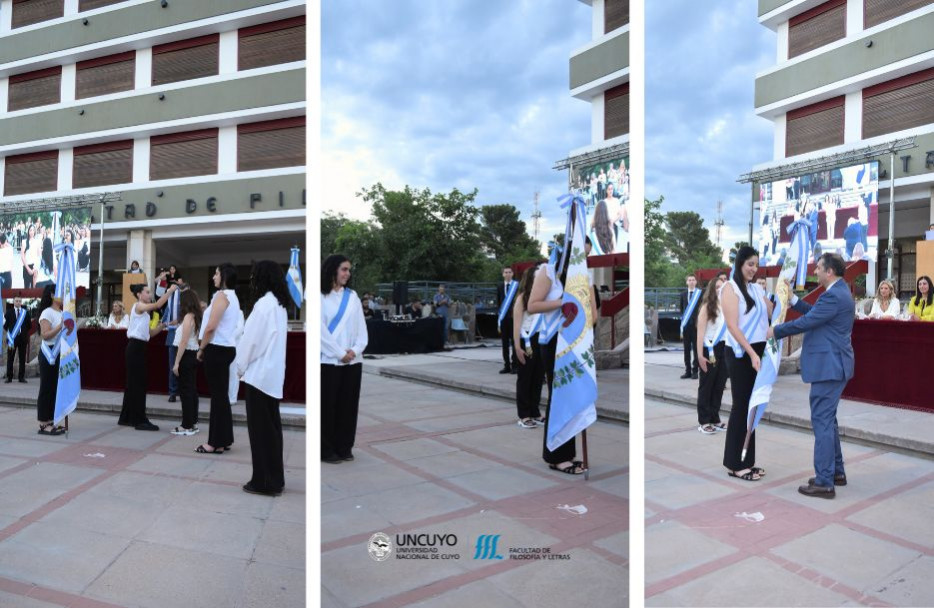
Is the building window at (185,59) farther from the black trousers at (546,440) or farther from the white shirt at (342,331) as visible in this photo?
the black trousers at (546,440)

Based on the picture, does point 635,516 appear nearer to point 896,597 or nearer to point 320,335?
point 896,597

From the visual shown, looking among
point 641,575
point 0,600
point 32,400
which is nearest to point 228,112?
point 32,400

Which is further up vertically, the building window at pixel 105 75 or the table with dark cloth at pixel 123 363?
the building window at pixel 105 75

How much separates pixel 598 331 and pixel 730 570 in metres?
1.01

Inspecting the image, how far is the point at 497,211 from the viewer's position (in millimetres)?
2006

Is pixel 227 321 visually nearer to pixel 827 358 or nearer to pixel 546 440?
pixel 546 440

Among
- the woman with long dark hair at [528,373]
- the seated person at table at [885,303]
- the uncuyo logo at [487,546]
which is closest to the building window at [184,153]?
the woman with long dark hair at [528,373]

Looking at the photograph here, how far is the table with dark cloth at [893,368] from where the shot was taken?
9.07 feet

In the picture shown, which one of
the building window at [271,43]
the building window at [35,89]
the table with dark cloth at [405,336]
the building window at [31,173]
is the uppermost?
the building window at [271,43]

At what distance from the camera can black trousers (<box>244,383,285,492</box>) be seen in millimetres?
2191

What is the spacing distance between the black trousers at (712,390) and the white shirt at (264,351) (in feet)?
6.20

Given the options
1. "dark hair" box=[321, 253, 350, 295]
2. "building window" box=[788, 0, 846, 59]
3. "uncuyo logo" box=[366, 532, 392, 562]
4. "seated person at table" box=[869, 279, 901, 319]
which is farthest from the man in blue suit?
"dark hair" box=[321, 253, 350, 295]

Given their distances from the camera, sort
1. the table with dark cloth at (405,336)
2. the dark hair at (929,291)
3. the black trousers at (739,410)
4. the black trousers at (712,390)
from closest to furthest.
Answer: the table with dark cloth at (405,336), the dark hair at (929,291), the black trousers at (739,410), the black trousers at (712,390)

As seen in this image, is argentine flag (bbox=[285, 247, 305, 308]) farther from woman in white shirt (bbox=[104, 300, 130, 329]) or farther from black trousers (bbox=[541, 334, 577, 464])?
black trousers (bbox=[541, 334, 577, 464])
